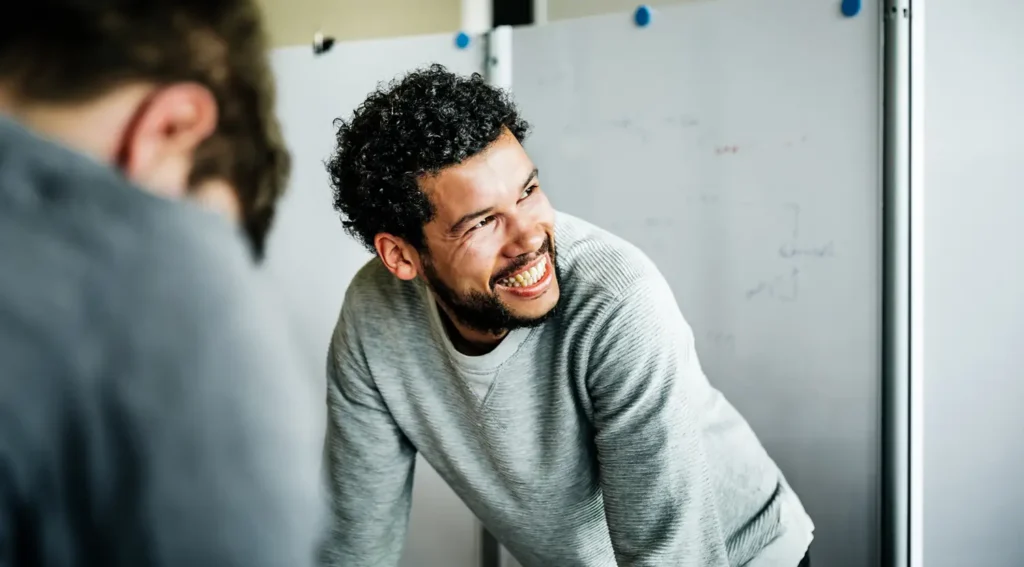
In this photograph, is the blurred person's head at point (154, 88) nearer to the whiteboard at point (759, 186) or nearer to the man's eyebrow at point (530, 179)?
the man's eyebrow at point (530, 179)

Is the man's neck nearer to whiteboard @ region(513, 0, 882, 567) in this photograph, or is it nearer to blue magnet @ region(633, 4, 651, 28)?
whiteboard @ region(513, 0, 882, 567)

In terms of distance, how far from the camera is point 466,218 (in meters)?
0.63

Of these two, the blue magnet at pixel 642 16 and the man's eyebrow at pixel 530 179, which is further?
the blue magnet at pixel 642 16

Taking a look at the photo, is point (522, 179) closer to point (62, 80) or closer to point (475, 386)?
point (475, 386)

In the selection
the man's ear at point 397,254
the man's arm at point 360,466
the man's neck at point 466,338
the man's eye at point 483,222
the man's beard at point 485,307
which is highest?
the man's eye at point 483,222

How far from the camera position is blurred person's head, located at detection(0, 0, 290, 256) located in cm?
23

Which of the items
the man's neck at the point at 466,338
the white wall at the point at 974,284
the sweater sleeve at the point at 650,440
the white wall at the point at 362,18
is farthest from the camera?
the white wall at the point at 974,284

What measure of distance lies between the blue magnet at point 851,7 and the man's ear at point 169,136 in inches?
34.4

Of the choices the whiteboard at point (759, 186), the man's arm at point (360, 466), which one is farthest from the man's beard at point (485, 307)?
the whiteboard at point (759, 186)

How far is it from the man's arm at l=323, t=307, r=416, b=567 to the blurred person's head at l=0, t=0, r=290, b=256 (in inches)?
20.0

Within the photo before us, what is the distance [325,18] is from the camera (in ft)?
1.88

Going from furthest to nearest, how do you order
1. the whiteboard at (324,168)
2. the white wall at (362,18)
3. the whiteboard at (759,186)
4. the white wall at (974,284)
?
the white wall at (974,284)
the whiteboard at (759,186)
the whiteboard at (324,168)
the white wall at (362,18)

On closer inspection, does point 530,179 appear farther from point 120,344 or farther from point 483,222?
point 120,344

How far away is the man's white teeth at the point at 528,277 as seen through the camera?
0.65 metres
